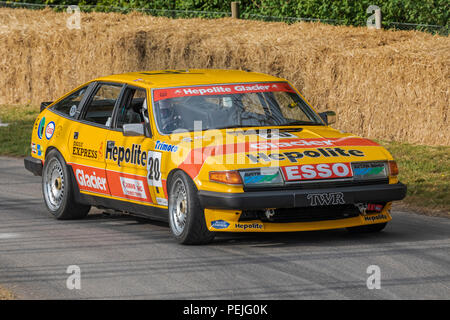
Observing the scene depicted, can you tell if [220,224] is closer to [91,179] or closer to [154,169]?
[154,169]

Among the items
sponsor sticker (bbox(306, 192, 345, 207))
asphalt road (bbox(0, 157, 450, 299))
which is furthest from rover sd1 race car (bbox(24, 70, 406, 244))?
asphalt road (bbox(0, 157, 450, 299))

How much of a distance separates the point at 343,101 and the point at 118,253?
9078 millimetres

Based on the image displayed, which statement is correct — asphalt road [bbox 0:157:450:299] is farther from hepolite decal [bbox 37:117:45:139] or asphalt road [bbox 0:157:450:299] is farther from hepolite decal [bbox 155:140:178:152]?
hepolite decal [bbox 37:117:45:139]

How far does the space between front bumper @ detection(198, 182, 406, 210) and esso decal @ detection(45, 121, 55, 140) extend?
10.5 ft

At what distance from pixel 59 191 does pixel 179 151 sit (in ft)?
8.04

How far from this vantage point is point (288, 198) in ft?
27.4

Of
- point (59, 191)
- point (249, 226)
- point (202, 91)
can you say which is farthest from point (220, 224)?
point (59, 191)

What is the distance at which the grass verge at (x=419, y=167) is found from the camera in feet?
37.8

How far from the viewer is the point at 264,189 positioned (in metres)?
8.46

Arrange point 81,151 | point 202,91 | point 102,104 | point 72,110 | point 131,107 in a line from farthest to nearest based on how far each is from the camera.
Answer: point 72,110 → point 102,104 → point 81,151 → point 131,107 → point 202,91

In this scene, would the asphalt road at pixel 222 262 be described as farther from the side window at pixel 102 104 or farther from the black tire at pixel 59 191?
the side window at pixel 102 104

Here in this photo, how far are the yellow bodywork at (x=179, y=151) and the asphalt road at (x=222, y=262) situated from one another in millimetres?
322

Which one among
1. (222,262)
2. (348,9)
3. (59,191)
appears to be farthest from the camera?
(348,9)

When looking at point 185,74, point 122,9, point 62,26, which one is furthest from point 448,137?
point 122,9
